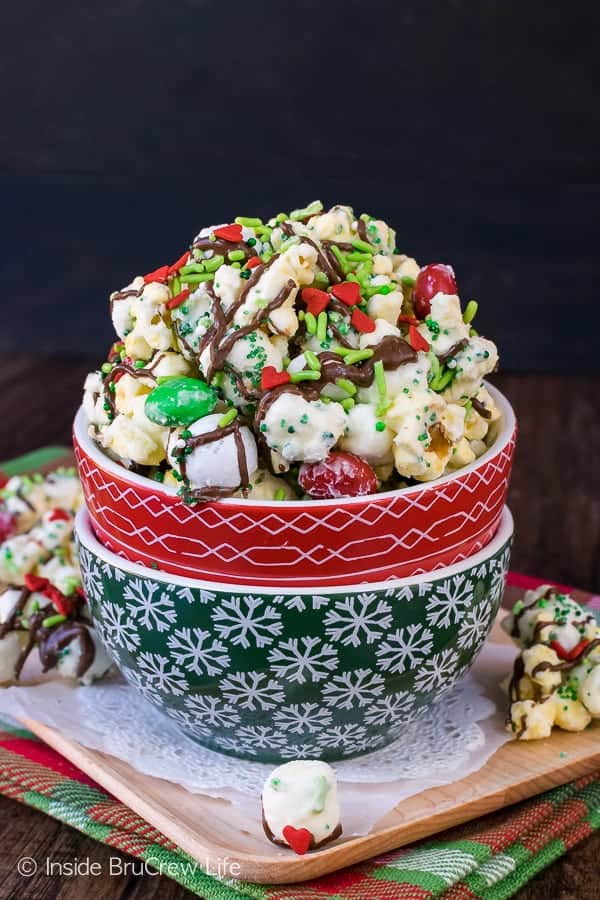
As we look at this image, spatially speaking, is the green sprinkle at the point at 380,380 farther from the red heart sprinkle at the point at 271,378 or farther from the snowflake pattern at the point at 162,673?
the snowflake pattern at the point at 162,673

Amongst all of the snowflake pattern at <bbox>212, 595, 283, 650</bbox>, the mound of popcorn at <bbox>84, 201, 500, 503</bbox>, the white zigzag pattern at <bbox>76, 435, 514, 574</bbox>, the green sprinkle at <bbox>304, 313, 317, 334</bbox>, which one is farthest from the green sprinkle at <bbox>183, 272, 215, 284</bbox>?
the snowflake pattern at <bbox>212, 595, 283, 650</bbox>

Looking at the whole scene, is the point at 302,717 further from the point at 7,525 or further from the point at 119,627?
the point at 7,525

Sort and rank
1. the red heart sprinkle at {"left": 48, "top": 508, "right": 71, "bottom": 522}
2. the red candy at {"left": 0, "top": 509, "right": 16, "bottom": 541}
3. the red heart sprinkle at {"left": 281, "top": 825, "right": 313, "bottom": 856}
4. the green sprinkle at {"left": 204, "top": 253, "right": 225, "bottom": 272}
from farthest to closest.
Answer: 1. the red candy at {"left": 0, "top": 509, "right": 16, "bottom": 541}
2. the red heart sprinkle at {"left": 48, "top": 508, "right": 71, "bottom": 522}
3. the green sprinkle at {"left": 204, "top": 253, "right": 225, "bottom": 272}
4. the red heart sprinkle at {"left": 281, "top": 825, "right": 313, "bottom": 856}

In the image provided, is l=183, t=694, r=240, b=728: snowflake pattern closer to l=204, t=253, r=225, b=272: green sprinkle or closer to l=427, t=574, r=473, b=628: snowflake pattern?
l=427, t=574, r=473, b=628: snowflake pattern

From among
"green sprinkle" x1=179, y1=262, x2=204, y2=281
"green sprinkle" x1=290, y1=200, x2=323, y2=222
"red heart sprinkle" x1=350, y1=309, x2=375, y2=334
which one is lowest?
"red heart sprinkle" x1=350, y1=309, x2=375, y2=334

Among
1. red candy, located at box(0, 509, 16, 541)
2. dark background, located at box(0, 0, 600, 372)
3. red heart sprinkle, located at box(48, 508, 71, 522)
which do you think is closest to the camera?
red heart sprinkle, located at box(48, 508, 71, 522)

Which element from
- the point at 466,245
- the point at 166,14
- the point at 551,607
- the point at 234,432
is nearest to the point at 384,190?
the point at 466,245
